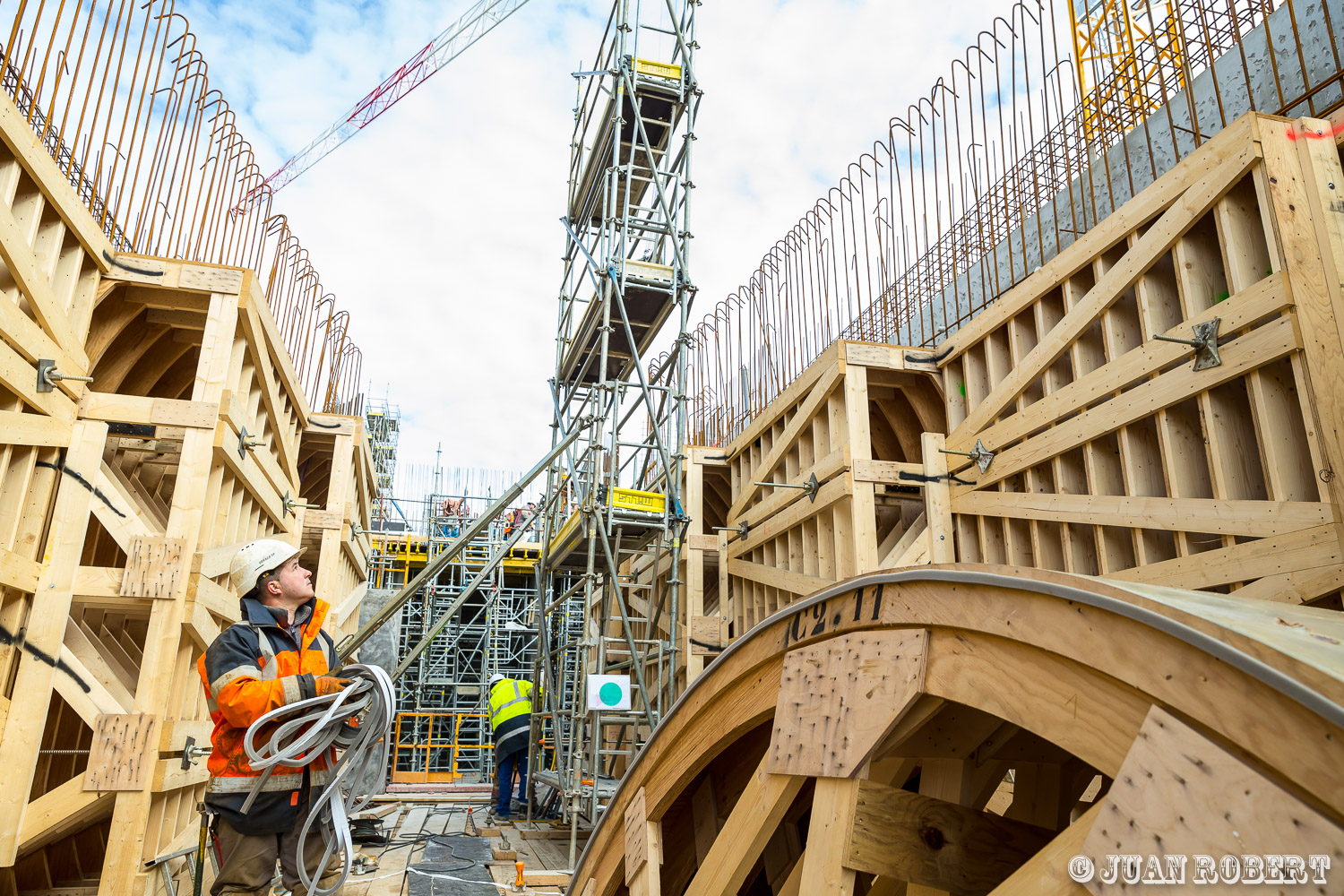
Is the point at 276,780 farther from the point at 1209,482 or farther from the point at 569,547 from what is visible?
the point at 569,547

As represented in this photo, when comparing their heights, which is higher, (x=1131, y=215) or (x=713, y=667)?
(x=1131, y=215)

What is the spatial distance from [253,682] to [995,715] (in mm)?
3274

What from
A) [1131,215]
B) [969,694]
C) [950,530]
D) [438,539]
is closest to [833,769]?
[969,694]

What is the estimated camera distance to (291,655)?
4.49 m

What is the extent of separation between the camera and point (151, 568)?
22.7ft

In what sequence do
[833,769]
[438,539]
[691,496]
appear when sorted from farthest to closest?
[438,539], [691,496], [833,769]

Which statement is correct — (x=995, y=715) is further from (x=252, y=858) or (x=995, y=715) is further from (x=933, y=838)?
(x=252, y=858)

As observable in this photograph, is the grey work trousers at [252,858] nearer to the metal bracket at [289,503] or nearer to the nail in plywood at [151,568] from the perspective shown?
the nail in plywood at [151,568]

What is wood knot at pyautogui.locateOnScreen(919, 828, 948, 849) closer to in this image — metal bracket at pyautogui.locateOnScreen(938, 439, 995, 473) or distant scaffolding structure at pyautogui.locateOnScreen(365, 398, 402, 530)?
metal bracket at pyautogui.locateOnScreen(938, 439, 995, 473)

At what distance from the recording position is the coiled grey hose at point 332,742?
4105 millimetres

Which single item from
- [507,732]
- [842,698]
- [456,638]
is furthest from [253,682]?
[456,638]

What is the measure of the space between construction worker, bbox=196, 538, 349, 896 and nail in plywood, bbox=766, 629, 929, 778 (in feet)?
7.84

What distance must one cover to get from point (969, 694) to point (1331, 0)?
28.1 feet

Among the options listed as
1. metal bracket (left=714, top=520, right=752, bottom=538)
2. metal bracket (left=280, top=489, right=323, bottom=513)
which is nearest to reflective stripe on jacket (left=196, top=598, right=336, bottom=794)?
metal bracket (left=280, top=489, right=323, bottom=513)
